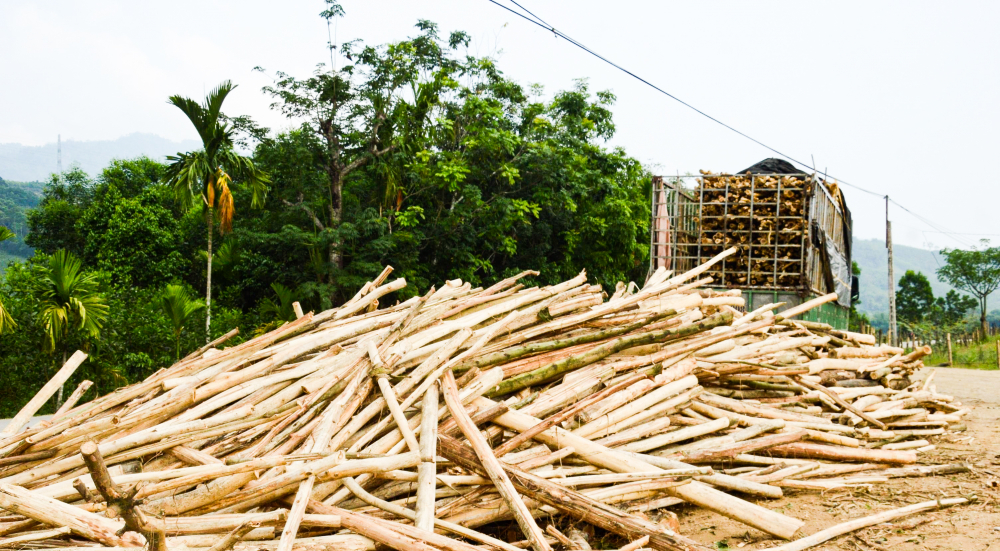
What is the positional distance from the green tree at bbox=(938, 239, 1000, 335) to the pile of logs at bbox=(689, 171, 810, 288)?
38779mm

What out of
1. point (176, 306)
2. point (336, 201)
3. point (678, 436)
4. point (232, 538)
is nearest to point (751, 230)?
point (678, 436)

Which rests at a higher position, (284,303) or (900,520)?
(284,303)

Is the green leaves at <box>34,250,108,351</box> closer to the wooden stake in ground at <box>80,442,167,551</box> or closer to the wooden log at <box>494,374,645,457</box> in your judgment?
the wooden log at <box>494,374,645,457</box>

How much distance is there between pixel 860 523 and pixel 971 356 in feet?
71.9

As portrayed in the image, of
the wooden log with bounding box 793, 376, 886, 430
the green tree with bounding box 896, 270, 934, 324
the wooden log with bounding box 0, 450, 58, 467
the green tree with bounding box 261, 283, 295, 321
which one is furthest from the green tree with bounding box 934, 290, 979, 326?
the wooden log with bounding box 0, 450, 58, 467

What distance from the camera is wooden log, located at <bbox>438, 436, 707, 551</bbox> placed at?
3141 mm

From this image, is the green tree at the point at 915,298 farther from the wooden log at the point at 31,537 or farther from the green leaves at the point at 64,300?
the wooden log at the point at 31,537

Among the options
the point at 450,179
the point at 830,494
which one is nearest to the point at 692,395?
the point at 830,494

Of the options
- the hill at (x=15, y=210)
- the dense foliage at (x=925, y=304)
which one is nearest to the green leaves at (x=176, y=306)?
the hill at (x=15, y=210)

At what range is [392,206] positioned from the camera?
17.1 meters

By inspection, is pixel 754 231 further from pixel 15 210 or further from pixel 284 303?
pixel 15 210

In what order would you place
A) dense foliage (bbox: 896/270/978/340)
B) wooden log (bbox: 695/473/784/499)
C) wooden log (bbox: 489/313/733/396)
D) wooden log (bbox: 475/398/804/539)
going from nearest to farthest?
wooden log (bbox: 475/398/804/539) < wooden log (bbox: 695/473/784/499) < wooden log (bbox: 489/313/733/396) < dense foliage (bbox: 896/270/978/340)

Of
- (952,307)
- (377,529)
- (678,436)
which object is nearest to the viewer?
(377,529)

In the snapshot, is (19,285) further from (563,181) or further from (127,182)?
(127,182)
